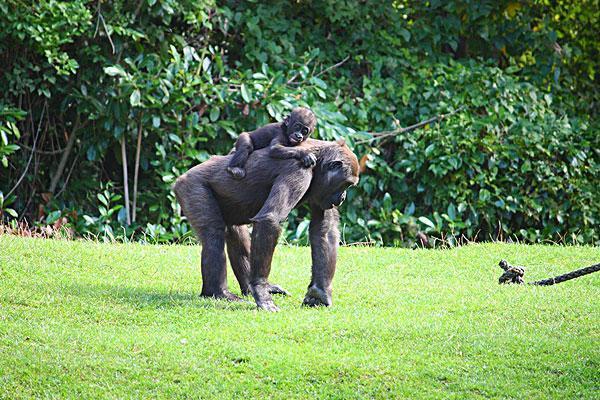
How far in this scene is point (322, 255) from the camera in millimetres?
7262

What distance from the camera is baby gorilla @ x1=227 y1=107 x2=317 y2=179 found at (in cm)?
721

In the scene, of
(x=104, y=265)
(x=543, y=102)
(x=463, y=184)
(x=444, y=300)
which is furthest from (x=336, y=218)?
(x=543, y=102)

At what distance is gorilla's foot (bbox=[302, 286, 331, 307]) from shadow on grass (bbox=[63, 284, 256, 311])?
42 cm

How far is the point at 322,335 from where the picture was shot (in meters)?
6.30

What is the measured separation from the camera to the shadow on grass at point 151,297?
7098 millimetres

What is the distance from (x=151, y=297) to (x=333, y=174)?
1.68 m

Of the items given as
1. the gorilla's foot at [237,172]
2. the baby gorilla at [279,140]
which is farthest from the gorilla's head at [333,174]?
the gorilla's foot at [237,172]

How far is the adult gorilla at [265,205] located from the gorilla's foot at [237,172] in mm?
40

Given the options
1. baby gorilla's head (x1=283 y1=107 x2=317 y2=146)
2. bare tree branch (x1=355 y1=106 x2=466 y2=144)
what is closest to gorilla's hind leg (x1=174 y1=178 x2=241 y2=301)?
baby gorilla's head (x1=283 y1=107 x2=317 y2=146)

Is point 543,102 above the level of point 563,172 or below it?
above

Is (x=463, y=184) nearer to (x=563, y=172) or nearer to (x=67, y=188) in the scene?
(x=563, y=172)

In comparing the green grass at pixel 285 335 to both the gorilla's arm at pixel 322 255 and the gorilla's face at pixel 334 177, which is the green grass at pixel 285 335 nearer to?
the gorilla's arm at pixel 322 255

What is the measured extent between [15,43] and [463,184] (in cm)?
551

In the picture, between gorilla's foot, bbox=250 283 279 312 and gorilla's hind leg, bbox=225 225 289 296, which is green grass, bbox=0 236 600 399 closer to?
gorilla's foot, bbox=250 283 279 312
